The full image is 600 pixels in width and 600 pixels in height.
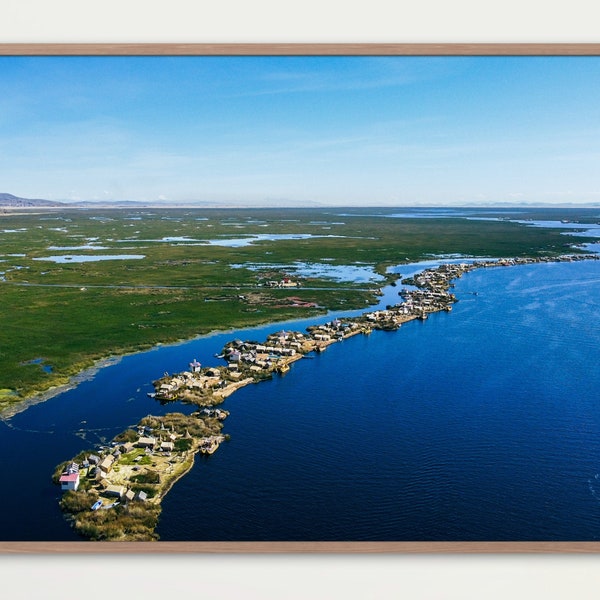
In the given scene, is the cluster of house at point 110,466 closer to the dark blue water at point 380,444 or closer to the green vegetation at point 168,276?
the dark blue water at point 380,444

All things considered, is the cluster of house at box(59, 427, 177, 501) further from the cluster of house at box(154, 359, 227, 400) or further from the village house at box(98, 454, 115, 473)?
the cluster of house at box(154, 359, 227, 400)

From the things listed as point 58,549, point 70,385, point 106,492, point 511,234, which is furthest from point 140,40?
point 511,234

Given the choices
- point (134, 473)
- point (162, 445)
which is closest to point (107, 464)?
point (134, 473)

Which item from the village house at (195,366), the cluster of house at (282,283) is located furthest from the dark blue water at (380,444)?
the cluster of house at (282,283)

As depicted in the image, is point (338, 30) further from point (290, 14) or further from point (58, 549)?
point (58, 549)

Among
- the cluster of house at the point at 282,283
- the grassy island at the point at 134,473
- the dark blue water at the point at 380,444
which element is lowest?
the grassy island at the point at 134,473
